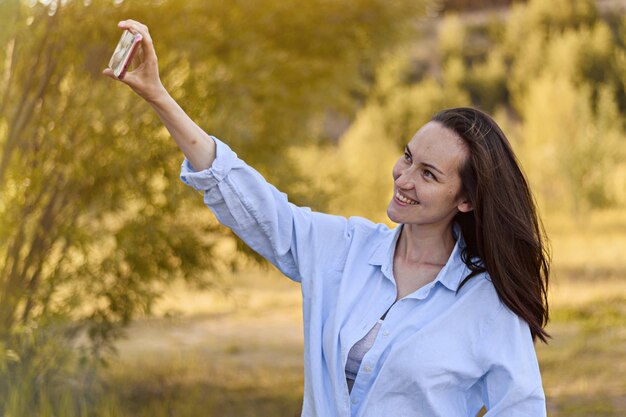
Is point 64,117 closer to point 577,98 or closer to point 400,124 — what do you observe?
point 577,98

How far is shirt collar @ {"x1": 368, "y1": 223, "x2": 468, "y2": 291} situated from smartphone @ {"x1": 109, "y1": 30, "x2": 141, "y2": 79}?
23.3 inches

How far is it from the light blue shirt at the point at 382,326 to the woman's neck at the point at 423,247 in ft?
0.14

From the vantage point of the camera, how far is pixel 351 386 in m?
1.69

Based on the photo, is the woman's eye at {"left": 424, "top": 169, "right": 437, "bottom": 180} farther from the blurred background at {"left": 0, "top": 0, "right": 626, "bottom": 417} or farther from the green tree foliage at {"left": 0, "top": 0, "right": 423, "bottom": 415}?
the green tree foliage at {"left": 0, "top": 0, "right": 423, "bottom": 415}

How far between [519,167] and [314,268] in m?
0.43

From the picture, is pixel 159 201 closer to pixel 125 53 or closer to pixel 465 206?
pixel 465 206

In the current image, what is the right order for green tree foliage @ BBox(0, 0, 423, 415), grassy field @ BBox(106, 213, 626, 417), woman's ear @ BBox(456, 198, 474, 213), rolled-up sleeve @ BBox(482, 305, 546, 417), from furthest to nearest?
grassy field @ BBox(106, 213, 626, 417) → green tree foliage @ BBox(0, 0, 423, 415) → woman's ear @ BBox(456, 198, 474, 213) → rolled-up sleeve @ BBox(482, 305, 546, 417)

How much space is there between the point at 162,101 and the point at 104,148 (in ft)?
8.89

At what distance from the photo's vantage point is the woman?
1620 millimetres

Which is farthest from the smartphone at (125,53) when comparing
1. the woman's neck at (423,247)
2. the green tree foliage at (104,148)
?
the green tree foliage at (104,148)

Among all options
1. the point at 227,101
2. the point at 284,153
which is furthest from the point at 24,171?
the point at 284,153

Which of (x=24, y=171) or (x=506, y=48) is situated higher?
(x=506, y=48)

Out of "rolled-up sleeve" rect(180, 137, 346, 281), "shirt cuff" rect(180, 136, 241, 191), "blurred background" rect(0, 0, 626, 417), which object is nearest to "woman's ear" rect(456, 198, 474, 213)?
"rolled-up sleeve" rect(180, 137, 346, 281)

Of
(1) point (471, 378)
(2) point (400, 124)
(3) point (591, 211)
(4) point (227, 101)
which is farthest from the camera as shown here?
(2) point (400, 124)
